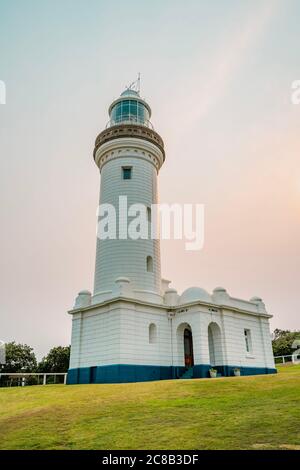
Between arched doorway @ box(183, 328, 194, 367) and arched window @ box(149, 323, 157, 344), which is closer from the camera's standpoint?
arched window @ box(149, 323, 157, 344)

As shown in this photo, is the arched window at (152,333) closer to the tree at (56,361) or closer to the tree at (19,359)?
the tree at (56,361)

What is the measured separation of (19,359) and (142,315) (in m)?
38.6

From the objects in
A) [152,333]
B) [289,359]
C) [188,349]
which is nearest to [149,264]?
[152,333]

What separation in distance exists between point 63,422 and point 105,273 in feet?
47.3

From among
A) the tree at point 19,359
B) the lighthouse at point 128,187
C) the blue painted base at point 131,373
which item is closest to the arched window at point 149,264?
the lighthouse at point 128,187

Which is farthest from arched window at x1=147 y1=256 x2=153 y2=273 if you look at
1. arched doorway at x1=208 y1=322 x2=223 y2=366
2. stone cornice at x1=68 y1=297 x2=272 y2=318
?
arched doorway at x1=208 y1=322 x2=223 y2=366

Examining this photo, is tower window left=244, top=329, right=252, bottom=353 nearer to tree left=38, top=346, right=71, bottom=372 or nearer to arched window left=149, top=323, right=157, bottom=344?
arched window left=149, top=323, right=157, bottom=344

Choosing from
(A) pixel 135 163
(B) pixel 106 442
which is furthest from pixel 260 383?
(A) pixel 135 163

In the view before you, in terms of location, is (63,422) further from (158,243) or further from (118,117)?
(118,117)

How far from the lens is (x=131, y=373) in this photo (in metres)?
19.3

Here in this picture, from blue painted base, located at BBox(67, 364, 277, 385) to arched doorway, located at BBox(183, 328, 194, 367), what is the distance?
0.85 meters

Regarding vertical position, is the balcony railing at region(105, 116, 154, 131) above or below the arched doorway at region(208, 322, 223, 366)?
above

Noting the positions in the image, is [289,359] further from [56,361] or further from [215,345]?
[56,361]

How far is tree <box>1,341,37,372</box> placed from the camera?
2023 inches
